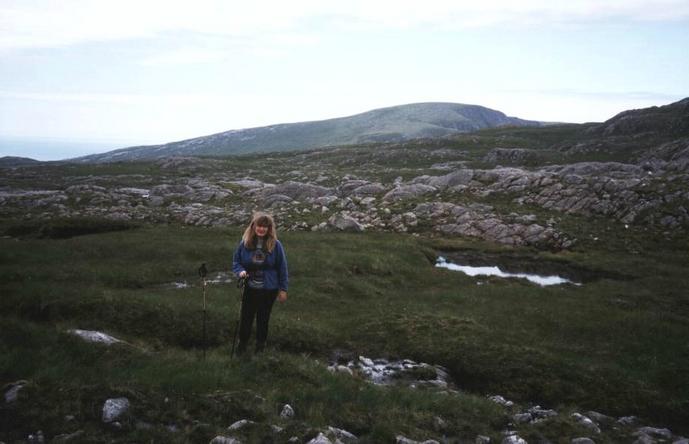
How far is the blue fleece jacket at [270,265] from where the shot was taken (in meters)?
13.4

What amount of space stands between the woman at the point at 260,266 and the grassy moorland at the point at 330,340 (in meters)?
1.64

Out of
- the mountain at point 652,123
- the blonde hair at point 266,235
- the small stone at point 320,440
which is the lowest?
the small stone at point 320,440

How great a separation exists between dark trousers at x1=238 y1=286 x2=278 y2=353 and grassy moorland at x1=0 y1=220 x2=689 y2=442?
898 millimetres

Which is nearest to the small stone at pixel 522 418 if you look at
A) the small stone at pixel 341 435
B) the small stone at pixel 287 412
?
the small stone at pixel 341 435

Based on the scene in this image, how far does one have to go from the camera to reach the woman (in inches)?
525

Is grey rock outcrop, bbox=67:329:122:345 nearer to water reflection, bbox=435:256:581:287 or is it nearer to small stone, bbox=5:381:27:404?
small stone, bbox=5:381:27:404

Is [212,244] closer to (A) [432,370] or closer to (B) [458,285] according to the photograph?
(B) [458,285]

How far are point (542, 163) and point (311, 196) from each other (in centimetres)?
7131

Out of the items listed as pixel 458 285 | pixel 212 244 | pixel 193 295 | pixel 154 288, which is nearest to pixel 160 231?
pixel 212 244

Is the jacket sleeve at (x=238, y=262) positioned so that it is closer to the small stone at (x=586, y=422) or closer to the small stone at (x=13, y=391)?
the small stone at (x=13, y=391)

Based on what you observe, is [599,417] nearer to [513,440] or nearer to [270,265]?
A: [513,440]

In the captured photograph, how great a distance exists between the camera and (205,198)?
7406 cm

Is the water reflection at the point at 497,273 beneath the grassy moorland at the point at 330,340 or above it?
beneath

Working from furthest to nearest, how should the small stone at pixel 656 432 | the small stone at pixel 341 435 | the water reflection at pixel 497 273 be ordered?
the water reflection at pixel 497 273 < the small stone at pixel 656 432 < the small stone at pixel 341 435
